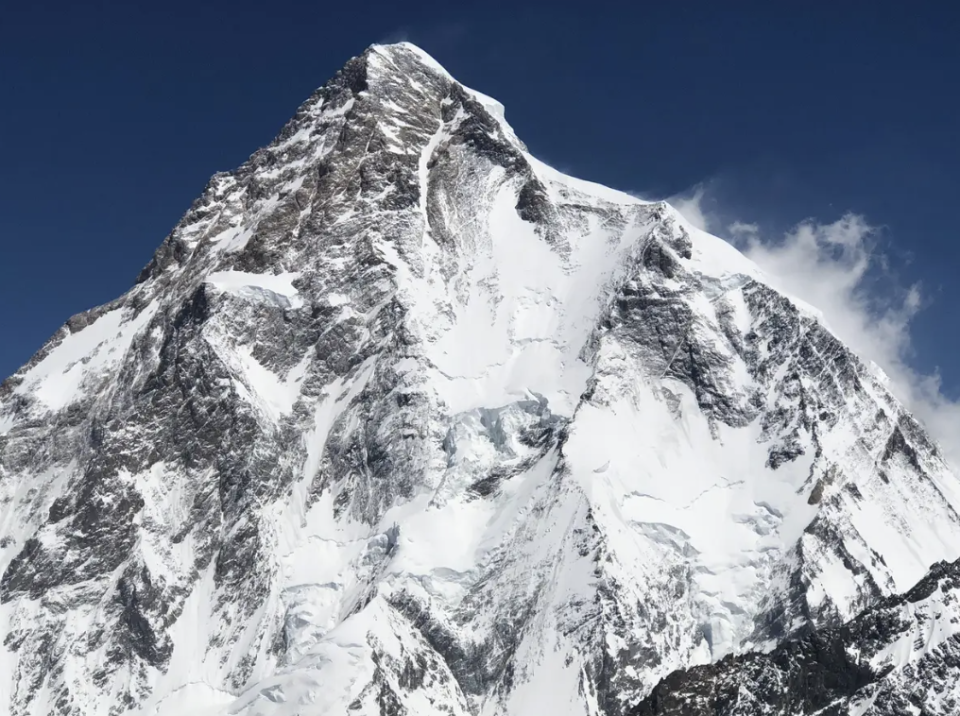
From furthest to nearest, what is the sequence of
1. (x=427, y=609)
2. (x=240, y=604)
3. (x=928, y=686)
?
1. (x=240, y=604)
2. (x=427, y=609)
3. (x=928, y=686)

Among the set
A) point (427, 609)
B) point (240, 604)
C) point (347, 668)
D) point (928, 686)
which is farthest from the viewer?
point (240, 604)

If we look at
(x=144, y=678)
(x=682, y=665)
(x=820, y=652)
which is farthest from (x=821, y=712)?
(x=144, y=678)

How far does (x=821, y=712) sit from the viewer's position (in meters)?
116

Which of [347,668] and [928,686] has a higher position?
[347,668]

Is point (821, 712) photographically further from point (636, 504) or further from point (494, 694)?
point (636, 504)

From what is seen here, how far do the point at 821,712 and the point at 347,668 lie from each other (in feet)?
226

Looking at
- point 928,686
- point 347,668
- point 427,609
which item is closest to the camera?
point 928,686

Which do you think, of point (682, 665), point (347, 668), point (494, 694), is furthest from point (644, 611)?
point (347, 668)

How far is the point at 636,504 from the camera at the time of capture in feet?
626

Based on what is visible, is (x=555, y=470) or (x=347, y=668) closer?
(x=347, y=668)

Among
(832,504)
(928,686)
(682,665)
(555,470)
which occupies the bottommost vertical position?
(928,686)

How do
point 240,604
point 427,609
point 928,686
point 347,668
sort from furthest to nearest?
point 240,604 < point 427,609 < point 347,668 < point 928,686

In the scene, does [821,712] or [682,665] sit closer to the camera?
[821,712]

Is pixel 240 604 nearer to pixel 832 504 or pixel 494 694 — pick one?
pixel 494 694
